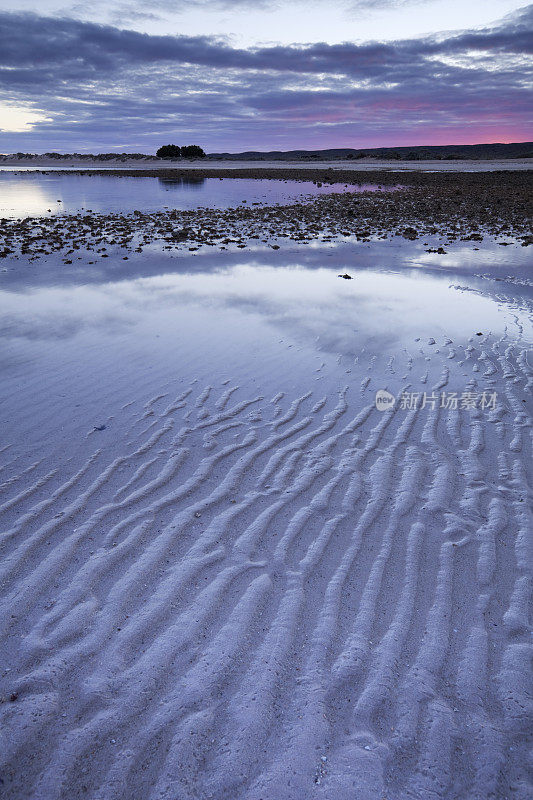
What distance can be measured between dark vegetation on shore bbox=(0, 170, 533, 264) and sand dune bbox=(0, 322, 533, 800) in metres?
11.8

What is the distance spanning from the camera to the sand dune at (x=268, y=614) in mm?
2445

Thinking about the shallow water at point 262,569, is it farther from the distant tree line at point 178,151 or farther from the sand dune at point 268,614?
the distant tree line at point 178,151

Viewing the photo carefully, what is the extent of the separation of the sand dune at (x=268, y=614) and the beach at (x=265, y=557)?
0.05 feet

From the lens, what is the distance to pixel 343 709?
267 cm

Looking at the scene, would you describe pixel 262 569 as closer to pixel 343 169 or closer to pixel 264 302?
pixel 264 302

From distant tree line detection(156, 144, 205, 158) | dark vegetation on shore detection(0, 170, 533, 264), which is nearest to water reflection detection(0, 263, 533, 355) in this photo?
dark vegetation on shore detection(0, 170, 533, 264)

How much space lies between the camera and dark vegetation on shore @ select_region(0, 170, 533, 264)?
16.9 m

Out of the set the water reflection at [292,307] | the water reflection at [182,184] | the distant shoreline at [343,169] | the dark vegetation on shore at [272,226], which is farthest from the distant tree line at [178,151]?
the water reflection at [292,307]

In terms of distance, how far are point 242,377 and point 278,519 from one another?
10.1ft

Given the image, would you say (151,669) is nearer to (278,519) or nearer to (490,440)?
(278,519)

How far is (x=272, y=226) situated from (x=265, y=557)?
20.1 m

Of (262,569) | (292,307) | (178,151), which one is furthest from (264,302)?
(178,151)

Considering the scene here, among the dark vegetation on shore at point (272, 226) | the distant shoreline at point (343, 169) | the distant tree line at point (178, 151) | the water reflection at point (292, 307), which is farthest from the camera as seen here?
the distant tree line at point (178, 151)

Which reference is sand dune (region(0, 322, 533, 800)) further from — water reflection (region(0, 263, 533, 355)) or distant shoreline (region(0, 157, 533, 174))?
distant shoreline (region(0, 157, 533, 174))
